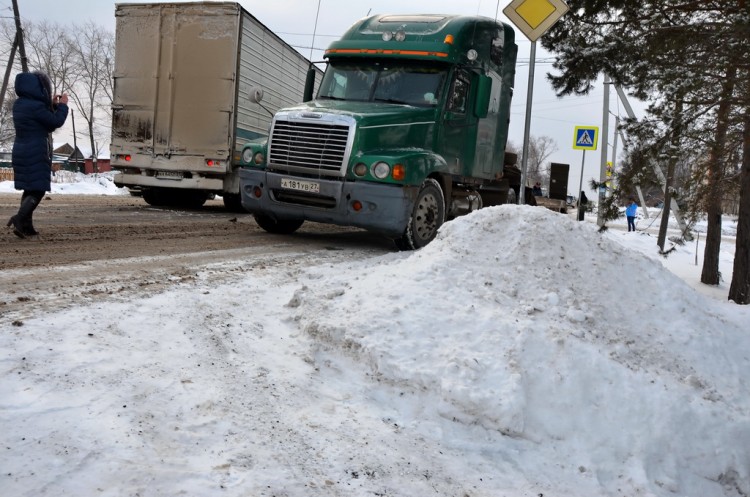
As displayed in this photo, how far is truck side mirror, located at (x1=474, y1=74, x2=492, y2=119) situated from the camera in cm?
834

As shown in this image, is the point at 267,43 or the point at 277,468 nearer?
the point at 277,468

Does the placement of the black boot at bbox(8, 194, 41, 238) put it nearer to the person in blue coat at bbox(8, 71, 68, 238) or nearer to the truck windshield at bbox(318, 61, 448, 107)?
the person in blue coat at bbox(8, 71, 68, 238)

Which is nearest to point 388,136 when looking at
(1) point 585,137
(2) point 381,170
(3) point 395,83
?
(2) point 381,170

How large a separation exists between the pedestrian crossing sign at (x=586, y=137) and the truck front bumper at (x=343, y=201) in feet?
37.3

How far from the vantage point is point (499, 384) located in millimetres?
3283

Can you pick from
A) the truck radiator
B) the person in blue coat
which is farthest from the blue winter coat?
the truck radiator

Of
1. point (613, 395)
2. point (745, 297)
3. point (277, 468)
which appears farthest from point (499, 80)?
point (277, 468)

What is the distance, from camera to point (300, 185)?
736 centimetres

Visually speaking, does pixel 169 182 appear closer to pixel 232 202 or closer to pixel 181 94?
pixel 232 202

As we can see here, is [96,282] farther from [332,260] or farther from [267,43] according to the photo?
[267,43]

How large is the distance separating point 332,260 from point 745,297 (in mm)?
5850

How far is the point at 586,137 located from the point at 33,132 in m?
14.7

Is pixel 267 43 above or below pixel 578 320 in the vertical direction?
above

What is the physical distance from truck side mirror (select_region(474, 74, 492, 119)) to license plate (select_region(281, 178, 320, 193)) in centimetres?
287
